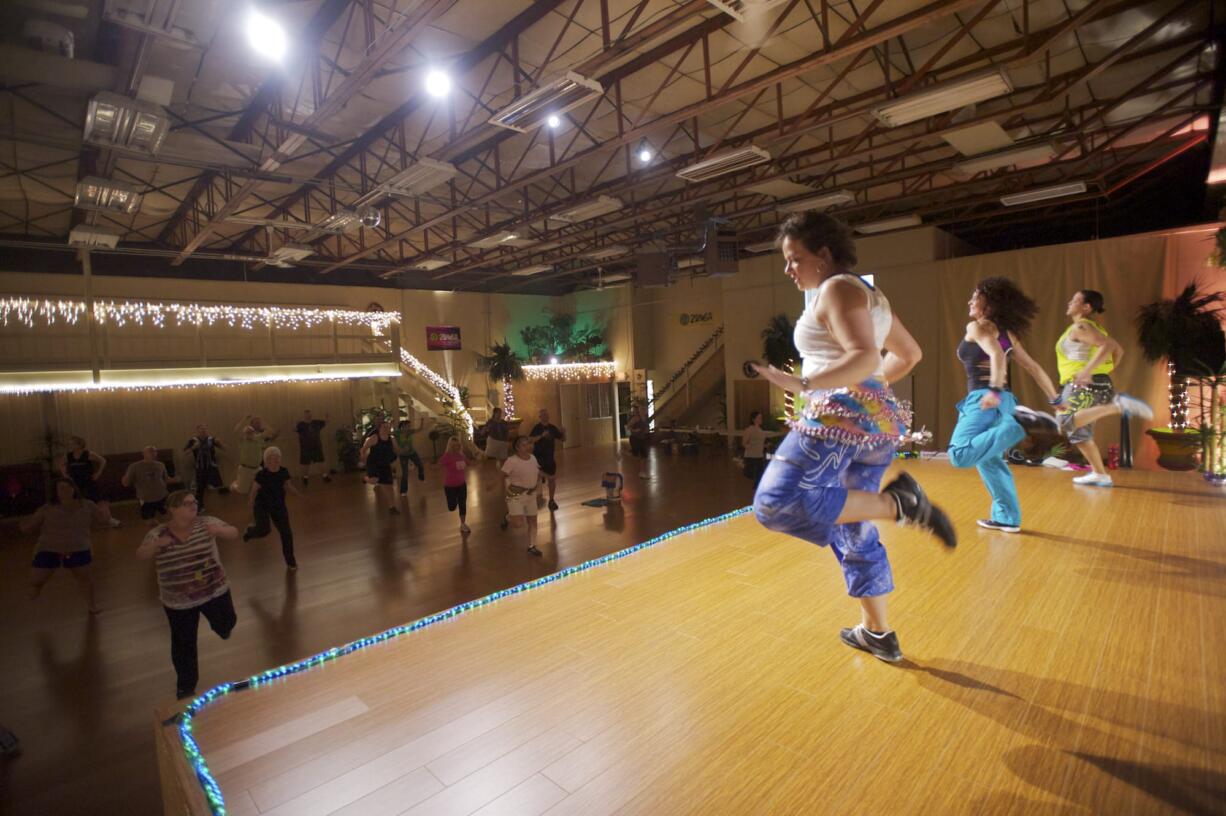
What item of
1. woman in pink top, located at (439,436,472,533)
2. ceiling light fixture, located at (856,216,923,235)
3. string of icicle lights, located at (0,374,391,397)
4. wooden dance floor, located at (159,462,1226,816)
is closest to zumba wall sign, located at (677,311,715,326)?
ceiling light fixture, located at (856,216,923,235)

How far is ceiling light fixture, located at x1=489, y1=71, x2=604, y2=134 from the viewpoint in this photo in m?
5.08

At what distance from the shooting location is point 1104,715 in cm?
191

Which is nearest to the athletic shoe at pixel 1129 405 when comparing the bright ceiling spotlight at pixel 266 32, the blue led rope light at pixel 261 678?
the blue led rope light at pixel 261 678

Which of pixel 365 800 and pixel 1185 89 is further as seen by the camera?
pixel 1185 89

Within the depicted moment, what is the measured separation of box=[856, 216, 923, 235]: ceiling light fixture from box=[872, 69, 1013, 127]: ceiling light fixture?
18.8 feet

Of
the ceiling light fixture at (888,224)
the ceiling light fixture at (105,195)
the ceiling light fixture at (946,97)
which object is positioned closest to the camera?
the ceiling light fixture at (946,97)

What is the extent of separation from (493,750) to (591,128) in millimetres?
8047

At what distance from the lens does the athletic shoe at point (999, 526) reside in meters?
3.84

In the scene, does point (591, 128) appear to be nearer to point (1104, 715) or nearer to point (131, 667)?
point (131, 667)

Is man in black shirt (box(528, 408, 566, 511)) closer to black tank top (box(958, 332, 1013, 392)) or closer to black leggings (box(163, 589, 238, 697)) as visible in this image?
black leggings (box(163, 589, 238, 697))

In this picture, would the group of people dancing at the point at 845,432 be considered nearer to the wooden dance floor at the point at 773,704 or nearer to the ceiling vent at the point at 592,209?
the wooden dance floor at the point at 773,704

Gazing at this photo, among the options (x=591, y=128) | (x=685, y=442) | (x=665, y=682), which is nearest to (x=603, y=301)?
(x=685, y=442)

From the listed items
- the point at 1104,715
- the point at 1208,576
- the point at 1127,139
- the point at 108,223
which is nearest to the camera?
the point at 1104,715

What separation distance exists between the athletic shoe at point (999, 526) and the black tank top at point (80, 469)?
10364 millimetres
